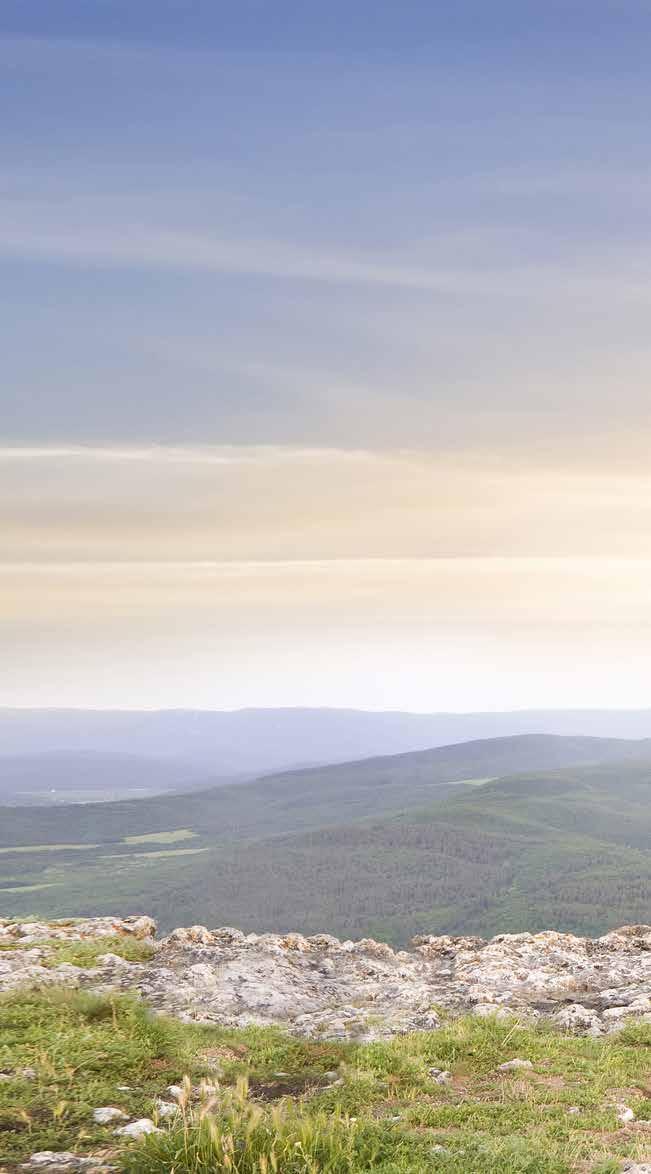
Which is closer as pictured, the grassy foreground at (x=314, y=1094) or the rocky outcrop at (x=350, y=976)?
the grassy foreground at (x=314, y=1094)

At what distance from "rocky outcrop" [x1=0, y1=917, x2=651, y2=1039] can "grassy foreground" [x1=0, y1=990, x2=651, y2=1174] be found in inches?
49.8

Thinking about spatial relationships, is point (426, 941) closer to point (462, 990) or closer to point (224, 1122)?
point (462, 990)

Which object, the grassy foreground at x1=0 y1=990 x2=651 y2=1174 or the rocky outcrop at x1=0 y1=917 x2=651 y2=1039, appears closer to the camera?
the grassy foreground at x1=0 y1=990 x2=651 y2=1174

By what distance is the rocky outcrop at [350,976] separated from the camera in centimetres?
1531

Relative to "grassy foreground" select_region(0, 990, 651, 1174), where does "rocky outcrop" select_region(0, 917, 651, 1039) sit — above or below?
below

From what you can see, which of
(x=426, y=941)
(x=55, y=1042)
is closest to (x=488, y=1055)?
(x=55, y=1042)

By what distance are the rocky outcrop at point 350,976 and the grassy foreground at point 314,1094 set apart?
4.15 feet

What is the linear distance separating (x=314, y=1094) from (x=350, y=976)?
730 centimetres

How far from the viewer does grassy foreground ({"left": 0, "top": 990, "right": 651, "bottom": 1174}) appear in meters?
7.88

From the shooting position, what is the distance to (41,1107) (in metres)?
9.82

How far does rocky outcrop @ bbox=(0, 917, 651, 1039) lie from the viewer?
15.3 m

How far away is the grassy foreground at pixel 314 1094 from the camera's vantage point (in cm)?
788

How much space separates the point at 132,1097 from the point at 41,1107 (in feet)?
3.80

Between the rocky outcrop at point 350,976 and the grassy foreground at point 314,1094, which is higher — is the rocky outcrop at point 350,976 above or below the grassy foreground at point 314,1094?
below
